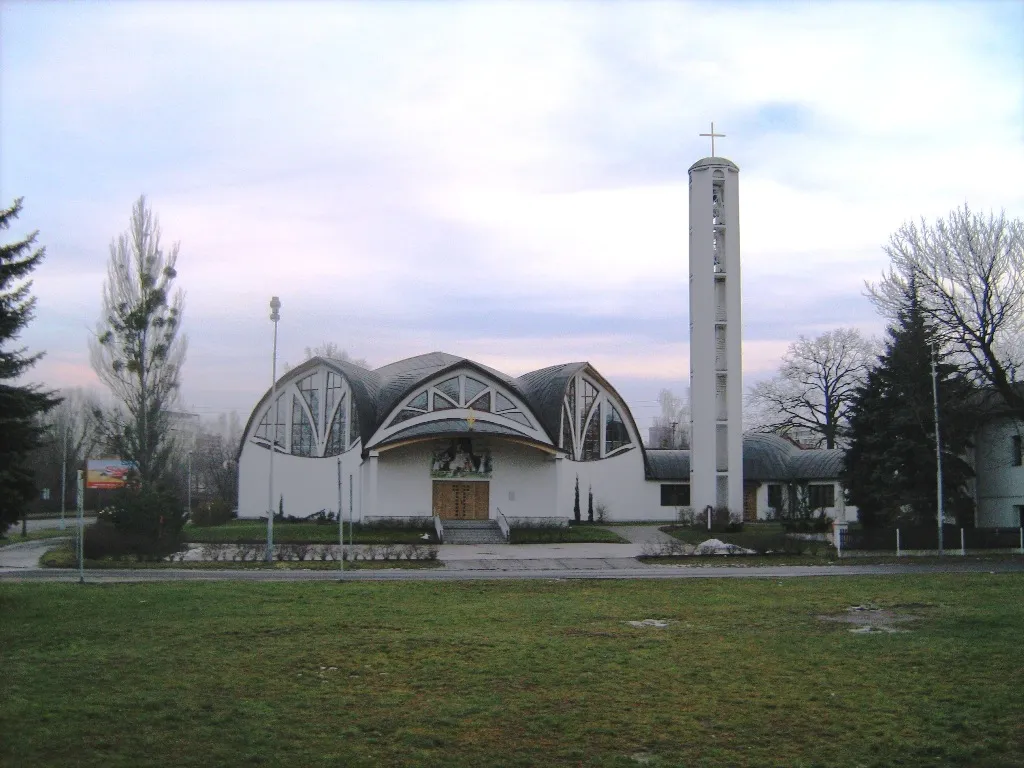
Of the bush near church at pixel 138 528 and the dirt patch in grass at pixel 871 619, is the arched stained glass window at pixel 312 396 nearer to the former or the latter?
the bush near church at pixel 138 528

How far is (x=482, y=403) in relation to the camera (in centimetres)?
4775

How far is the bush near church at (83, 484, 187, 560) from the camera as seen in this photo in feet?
93.1

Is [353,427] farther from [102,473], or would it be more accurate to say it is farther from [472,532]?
[102,473]

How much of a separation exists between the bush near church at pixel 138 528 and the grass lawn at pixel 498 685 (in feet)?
40.0

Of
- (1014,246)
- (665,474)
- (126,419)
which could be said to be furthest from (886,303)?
(126,419)

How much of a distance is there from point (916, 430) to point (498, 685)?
30772mm

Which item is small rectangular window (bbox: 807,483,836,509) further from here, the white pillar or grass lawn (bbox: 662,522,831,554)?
the white pillar

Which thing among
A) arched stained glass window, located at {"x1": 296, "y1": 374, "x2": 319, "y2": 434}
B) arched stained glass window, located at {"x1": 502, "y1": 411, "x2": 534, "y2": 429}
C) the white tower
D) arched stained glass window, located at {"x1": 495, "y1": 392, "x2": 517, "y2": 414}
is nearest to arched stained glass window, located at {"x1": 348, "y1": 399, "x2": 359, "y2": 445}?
arched stained glass window, located at {"x1": 296, "y1": 374, "x2": 319, "y2": 434}

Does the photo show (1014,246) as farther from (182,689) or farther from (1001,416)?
(182,689)

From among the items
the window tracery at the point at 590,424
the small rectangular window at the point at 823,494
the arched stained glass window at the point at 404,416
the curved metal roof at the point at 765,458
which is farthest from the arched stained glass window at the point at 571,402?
the small rectangular window at the point at 823,494

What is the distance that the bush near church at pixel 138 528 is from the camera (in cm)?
2838

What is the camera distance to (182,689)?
9523 mm

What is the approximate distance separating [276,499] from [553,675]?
139 feet

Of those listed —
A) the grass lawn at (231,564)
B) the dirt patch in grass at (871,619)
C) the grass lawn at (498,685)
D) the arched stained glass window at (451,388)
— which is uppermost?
the arched stained glass window at (451,388)
